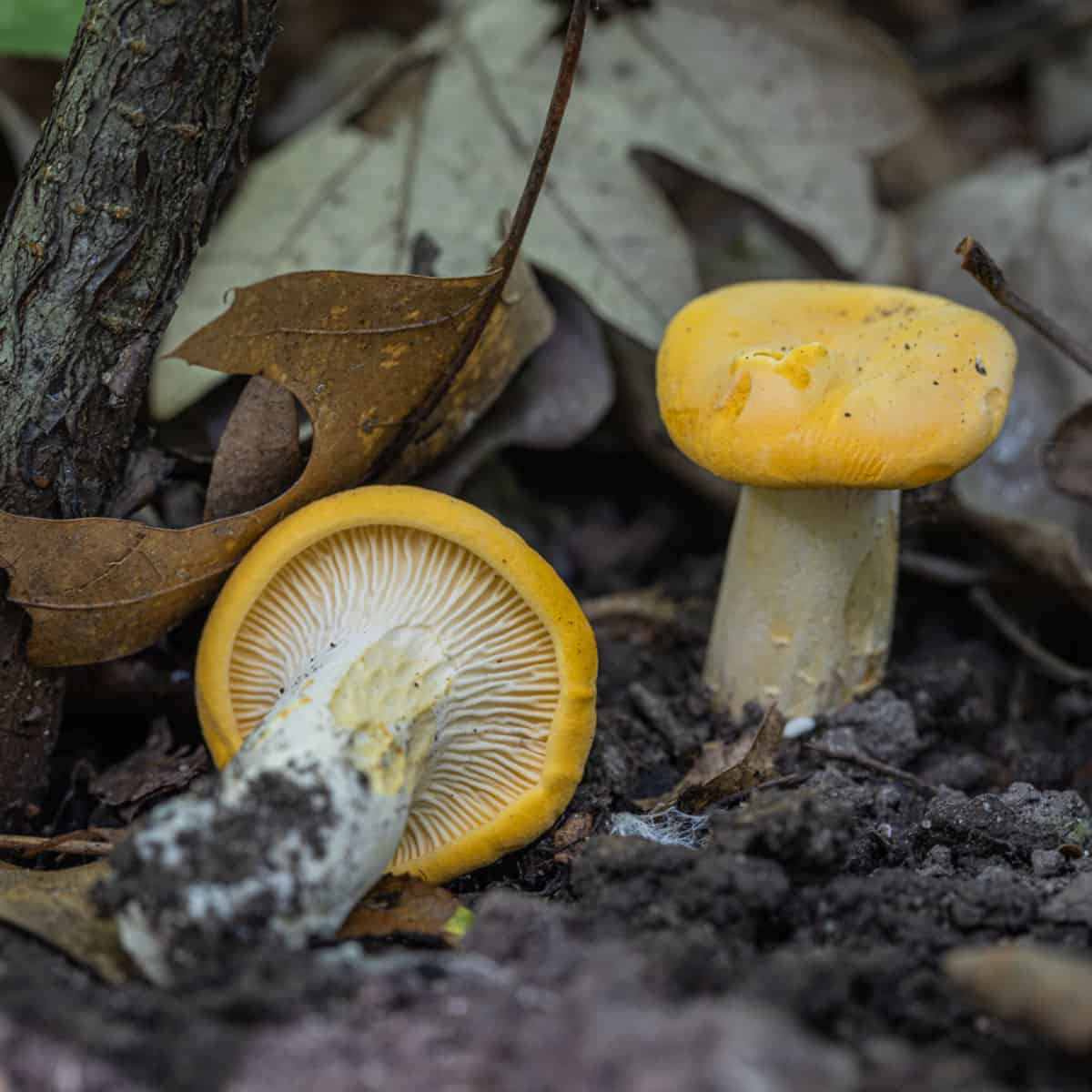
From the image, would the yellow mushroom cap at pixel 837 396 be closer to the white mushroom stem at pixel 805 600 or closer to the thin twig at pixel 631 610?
the white mushroom stem at pixel 805 600

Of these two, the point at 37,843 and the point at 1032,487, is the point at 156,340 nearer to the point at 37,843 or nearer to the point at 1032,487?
the point at 37,843

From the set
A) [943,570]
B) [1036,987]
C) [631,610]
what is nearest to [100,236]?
[631,610]

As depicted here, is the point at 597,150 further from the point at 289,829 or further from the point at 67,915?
the point at 67,915

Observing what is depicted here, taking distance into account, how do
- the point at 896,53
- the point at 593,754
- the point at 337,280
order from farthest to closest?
the point at 896,53, the point at 593,754, the point at 337,280

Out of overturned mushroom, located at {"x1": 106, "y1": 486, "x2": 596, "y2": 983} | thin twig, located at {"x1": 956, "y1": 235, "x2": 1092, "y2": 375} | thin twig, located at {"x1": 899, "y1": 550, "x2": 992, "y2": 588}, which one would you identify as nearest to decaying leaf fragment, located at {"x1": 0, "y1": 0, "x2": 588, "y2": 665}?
overturned mushroom, located at {"x1": 106, "y1": 486, "x2": 596, "y2": 983}

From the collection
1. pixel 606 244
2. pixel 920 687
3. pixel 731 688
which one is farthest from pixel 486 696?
pixel 606 244

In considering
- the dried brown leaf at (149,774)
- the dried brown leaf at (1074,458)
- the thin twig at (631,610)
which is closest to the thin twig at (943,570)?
the dried brown leaf at (1074,458)
